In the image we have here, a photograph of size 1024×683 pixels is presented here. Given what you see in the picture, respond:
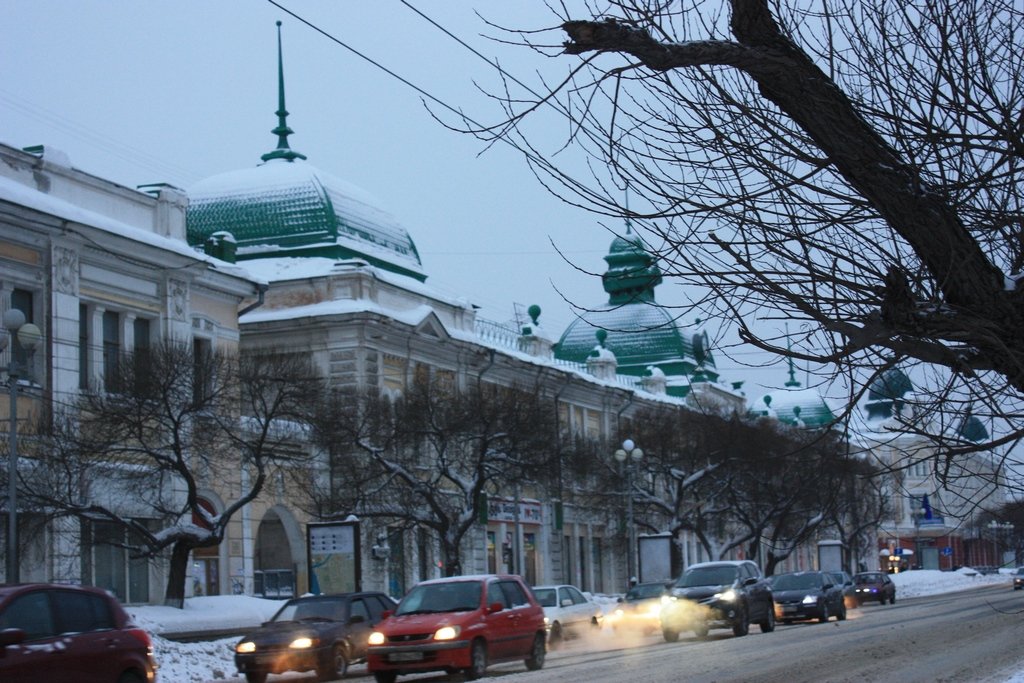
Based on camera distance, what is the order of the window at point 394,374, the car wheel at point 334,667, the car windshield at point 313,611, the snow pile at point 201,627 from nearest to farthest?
the car wheel at point 334,667 < the car windshield at point 313,611 < the snow pile at point 201,627 < the window at point 394,374

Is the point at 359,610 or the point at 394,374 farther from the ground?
the point at 394,374

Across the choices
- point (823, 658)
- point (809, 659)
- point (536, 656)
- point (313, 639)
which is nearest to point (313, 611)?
point (313, 639)

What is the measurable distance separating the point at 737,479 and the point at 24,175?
35955 mm

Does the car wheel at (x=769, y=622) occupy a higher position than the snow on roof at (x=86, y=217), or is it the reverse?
the snow on roof at (x=86, y=217)

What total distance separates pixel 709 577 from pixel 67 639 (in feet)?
70.2

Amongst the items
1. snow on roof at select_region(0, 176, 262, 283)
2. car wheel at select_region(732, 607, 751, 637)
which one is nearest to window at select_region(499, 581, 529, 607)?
car wheel at select_region(732, 607, 751, 637)

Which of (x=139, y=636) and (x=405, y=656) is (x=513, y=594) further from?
(x=139, y=636)

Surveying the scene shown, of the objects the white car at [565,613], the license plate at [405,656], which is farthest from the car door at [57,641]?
the white car at [565,613]

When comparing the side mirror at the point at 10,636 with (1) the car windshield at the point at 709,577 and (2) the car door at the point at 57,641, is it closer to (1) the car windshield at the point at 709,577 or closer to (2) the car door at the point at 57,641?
(2) the car door at the point at 57,641

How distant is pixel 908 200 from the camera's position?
8.58 m

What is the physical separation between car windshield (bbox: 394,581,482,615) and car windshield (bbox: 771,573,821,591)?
19.9 m

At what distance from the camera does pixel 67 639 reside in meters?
15.6

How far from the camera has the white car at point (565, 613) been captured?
35.6 meters

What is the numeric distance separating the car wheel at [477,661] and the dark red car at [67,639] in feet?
20.6
